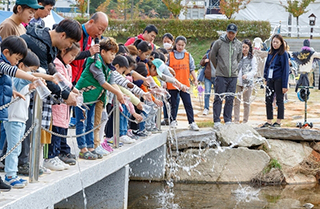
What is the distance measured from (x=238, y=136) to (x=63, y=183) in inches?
174

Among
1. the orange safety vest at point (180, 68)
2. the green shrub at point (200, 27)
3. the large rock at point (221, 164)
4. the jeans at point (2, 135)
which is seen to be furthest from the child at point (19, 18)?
the green shrub at point (200, 27)

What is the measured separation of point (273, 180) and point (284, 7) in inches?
924

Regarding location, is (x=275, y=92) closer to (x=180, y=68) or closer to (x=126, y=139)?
(x=180, y=68)

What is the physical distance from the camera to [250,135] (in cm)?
809

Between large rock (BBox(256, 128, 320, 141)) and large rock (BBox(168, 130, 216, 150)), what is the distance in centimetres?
89

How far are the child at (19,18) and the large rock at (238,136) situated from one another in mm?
4163

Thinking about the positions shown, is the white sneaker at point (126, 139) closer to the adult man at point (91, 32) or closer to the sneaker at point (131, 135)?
the sneaker at point (131, 135)

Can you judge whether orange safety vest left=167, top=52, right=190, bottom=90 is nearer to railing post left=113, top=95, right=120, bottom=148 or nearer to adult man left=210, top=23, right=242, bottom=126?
adult man left=210, top=23, right=242, bottom=126

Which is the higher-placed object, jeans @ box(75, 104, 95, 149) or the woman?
the woman

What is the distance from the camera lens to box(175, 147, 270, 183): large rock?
7.73 meters

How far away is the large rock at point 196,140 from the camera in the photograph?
310 inches

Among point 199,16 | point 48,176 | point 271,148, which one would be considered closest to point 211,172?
point 271,148

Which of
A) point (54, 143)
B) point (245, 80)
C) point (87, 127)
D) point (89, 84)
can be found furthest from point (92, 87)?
point (245, 80)

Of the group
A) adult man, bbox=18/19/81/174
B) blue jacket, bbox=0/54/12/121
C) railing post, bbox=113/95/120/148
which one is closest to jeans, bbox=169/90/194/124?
railing post, bbox=113/95/120/148
